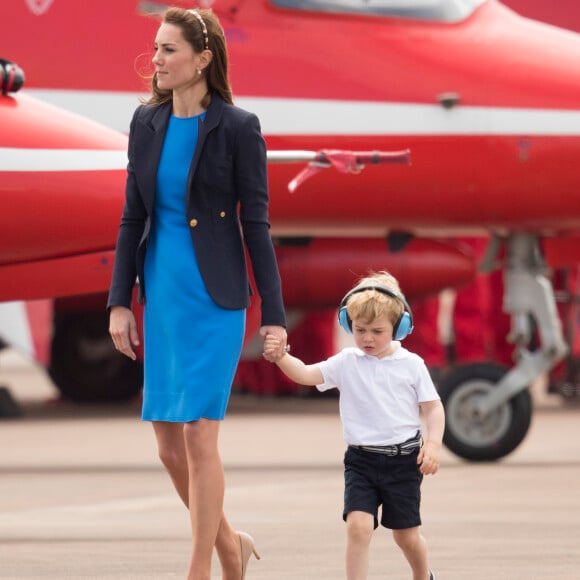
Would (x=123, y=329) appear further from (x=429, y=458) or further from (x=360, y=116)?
(x=360, y=116)

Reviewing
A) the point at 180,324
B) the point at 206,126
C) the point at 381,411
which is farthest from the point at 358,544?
the point at 206,126

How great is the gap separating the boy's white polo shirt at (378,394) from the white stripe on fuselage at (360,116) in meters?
5.13

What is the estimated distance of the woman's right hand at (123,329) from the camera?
5977 mm

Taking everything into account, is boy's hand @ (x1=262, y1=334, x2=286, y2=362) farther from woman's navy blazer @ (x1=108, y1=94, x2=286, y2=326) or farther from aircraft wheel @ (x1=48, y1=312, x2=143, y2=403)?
aircraft wheel @ (x1=48, y1=312, x2=143, y2=403)

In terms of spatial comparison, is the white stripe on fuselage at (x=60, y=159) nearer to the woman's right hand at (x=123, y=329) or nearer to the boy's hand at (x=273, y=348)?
the woman's right hand at (x=123, y=329)

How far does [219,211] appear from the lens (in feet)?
19.7

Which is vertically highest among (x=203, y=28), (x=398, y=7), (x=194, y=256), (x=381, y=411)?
(x=398, y=7)

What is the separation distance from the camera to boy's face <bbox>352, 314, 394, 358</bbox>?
19.5 ft

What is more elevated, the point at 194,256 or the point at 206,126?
the point at 206,126

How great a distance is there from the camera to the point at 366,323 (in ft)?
19.5

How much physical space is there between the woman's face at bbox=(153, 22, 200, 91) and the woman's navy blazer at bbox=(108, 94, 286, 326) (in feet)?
0.39

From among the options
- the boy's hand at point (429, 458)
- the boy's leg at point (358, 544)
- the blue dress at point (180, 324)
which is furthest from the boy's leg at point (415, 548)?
the blue dress at point (180, 324)

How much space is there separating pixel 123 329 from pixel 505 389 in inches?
215

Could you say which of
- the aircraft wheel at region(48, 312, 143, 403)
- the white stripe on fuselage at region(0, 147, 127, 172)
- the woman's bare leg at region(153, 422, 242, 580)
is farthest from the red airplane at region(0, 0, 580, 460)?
the aircraft wheel at region(48, 312, 143, 403)
